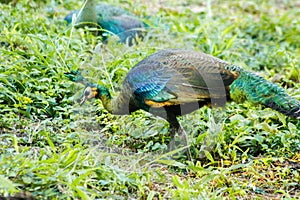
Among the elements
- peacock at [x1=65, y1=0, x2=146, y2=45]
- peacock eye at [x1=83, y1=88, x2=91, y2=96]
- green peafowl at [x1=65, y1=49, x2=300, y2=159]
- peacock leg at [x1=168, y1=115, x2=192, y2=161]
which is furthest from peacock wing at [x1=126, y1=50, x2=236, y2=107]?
peacock at [x1=65, y1=0, x2=146, y2=45]

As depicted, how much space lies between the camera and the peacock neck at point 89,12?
7023 millimetres

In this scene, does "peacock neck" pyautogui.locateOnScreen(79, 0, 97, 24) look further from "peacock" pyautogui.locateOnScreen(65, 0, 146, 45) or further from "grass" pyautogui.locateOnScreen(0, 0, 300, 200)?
"grass" pyautogui.locateOnScreen(0, 0, 300, 200)

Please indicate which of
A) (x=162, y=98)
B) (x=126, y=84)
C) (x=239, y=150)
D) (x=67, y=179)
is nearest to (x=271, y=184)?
(x=239, y=150)

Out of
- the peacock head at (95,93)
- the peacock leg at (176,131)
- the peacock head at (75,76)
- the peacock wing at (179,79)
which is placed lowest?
the peacock leg at (176,131)

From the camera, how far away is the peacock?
705cm

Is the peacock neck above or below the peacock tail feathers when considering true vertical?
above

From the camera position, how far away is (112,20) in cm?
741

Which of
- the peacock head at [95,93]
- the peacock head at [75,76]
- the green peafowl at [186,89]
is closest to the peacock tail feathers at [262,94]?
the green peafowl at [186,89]

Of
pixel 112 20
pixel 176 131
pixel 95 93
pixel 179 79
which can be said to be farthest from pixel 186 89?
pixel 112 20

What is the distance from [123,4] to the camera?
27.6ft

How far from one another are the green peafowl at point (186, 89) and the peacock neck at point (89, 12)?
2.11m

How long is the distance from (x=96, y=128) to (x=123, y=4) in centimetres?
343

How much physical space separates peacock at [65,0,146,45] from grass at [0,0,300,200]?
200mm

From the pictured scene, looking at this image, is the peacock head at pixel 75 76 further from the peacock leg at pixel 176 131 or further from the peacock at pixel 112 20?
the peacock at pixel 112 20
